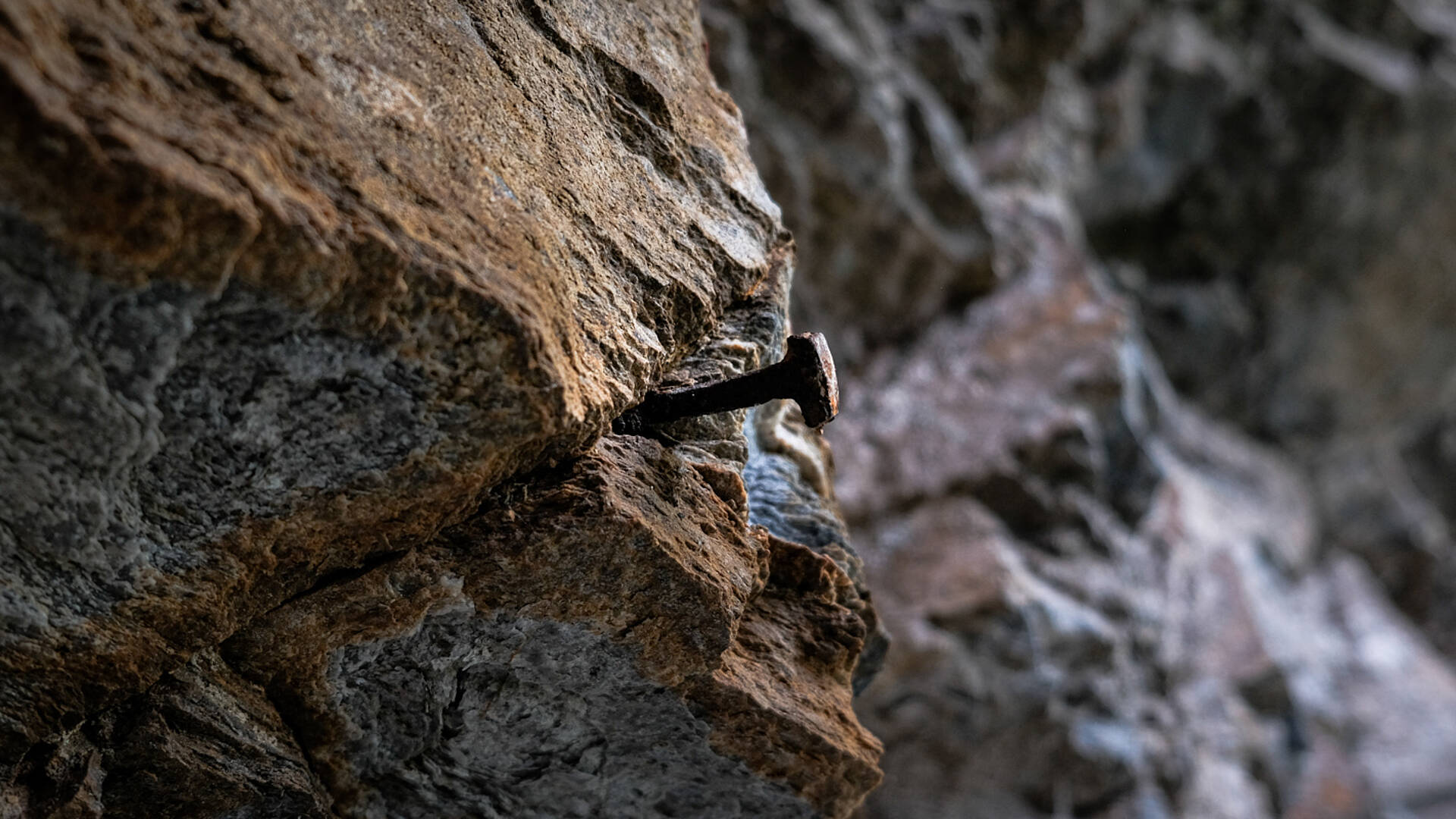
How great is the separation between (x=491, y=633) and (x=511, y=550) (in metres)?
0.17

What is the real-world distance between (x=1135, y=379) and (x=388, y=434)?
14.7 ft

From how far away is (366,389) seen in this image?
129 centimetres

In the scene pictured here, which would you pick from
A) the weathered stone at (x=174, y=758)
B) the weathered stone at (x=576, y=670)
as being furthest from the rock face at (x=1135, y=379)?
the weathered stone at (x=174, y=758)

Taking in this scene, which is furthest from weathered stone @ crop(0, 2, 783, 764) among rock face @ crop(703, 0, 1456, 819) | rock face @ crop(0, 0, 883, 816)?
rock face @ crop(703, 0, 1456, 819)

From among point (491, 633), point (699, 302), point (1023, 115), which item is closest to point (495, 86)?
point (699, 302)

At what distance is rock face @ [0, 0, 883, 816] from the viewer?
110 cm

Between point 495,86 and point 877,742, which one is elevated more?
point 495,86

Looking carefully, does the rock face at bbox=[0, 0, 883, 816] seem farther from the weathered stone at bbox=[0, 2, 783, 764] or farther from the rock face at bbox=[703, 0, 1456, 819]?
the rock face at bbox=[703, 0, 1456, 819]

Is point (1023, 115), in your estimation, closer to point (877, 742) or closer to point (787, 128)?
point (787, 128)

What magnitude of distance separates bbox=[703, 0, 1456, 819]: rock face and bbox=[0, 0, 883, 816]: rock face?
2.07 meters

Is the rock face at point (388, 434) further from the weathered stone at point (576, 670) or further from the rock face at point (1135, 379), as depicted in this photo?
the rock face at point (1135, 379)

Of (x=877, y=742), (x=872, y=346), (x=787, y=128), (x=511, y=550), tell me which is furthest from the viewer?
(x=872, y=346)

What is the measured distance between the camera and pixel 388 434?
4.38ft

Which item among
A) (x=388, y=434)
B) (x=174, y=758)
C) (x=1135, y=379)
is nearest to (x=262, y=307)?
(x=388, y=434)
